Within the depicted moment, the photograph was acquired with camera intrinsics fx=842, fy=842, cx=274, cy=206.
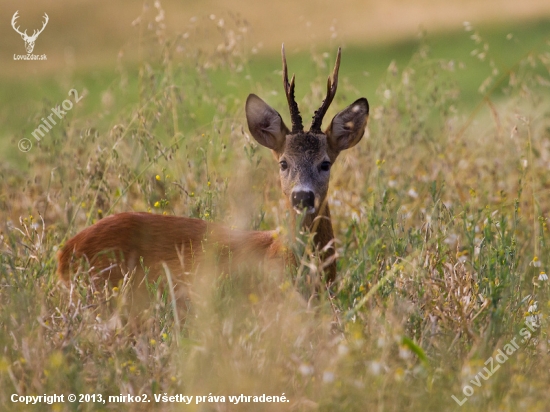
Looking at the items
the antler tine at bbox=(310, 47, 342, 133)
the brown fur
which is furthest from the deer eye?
the brown fur

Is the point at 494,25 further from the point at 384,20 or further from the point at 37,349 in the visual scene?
the point at 37,349

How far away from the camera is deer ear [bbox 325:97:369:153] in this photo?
5.44 metres

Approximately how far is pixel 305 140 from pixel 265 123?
1.23ft

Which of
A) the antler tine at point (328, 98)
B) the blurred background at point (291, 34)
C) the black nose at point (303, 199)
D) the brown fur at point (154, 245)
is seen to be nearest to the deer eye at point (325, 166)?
the antler tine at point (328, 98)

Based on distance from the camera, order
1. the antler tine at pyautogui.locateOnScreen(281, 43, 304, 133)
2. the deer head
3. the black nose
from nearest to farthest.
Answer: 1. the black nose
2. the deer head
3. the antler tine at pyautogui.locateOnScreen(281, 43, 304, 133)

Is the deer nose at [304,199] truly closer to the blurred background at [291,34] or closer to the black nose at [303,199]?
the black nose at [303,199]

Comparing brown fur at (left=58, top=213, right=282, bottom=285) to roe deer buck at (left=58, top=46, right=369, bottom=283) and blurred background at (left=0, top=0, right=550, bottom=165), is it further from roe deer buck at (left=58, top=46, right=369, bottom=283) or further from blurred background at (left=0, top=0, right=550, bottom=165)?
blurred background at (left=0, top=0, right=550, bottom=165)

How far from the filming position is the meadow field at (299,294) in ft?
11.5

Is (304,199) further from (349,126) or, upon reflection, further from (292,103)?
(349,126)

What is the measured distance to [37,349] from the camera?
→ 12.0 feet

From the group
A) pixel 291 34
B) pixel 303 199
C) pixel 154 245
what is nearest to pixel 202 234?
pixel 154 245

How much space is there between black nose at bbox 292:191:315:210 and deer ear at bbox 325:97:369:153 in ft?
2.30

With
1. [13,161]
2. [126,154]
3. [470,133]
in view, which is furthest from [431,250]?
[13,161]

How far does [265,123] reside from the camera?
5.51 m
